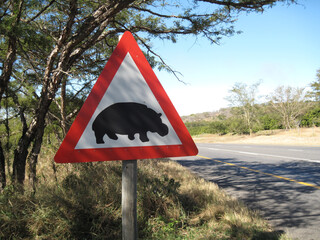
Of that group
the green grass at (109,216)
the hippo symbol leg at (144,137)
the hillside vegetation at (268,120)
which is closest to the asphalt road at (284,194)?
the green grass at (109,216)

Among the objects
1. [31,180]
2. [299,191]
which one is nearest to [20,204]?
[31,180]

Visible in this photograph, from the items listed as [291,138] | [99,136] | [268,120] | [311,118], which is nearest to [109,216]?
[99,136]

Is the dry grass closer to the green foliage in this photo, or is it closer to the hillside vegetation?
the hillside vegetation

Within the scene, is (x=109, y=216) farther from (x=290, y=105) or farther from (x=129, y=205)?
(x=290, y=105)

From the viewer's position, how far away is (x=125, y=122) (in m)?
1.46

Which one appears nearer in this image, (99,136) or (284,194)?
(99,136)

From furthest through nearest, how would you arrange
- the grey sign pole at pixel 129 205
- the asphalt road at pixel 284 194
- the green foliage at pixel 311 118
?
1. the green foliage at pixel 311 118
2. the asphalt road at pixel 284 194
3. the grey sign pole at pixel 129 205

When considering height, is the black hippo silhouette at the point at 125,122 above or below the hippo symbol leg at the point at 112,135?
above

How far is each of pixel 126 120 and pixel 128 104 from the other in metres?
0.11

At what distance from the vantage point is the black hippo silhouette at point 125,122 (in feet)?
4.69

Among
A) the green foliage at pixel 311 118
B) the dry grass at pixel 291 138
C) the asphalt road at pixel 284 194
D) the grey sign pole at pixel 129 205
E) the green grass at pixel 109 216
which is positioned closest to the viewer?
the grey sign pole at pixel 129 205

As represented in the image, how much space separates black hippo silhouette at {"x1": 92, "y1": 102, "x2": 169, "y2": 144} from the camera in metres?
1.43

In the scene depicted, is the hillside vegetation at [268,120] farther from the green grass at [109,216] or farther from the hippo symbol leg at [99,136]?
the hippo symbol leg at [99,136]

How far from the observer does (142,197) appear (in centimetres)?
334
